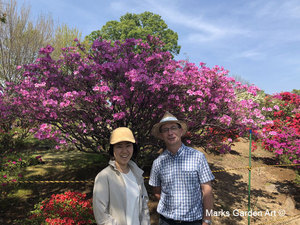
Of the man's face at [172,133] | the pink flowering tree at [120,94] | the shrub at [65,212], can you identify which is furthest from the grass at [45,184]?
the man's face at [172,133]

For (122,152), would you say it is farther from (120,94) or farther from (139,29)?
(139,29)

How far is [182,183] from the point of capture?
2070mm

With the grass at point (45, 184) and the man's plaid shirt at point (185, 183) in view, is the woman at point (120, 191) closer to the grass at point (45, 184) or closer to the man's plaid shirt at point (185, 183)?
the man's plaid shirt at point (185, 183)

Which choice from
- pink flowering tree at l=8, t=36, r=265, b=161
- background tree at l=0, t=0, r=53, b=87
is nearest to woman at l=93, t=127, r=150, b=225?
pink flowering tree at l=8, t=36, r=265, b=161

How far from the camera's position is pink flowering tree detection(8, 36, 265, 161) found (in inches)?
159

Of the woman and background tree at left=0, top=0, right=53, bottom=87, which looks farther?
background tree at left=0, top=0, right=53, bottom=87

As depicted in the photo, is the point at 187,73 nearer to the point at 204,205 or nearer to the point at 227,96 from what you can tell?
the point at 227,96

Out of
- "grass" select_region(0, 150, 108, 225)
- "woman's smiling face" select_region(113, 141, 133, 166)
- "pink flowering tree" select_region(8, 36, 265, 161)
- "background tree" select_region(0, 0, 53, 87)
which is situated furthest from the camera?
"background tree" select_region(0, 0, 53, 87)

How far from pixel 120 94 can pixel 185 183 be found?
102 inches

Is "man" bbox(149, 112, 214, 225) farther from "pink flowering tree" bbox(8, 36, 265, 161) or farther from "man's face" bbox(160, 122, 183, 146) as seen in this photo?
→ "pink flowering tree" bbox(8, 36, 265, 161)

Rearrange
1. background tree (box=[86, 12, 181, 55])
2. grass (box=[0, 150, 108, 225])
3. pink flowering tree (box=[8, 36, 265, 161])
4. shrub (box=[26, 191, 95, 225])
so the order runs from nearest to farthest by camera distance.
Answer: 1. shrub (box=[26, 191, 95, 225])
2. pink flowering tree (box=[8, 36, 265, 161])
3. grass (box=[0, 150, 108, 225])
4. background tree (box=[86, 12, 181, 55])

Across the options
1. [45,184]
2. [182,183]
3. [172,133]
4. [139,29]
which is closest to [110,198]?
[182,183]

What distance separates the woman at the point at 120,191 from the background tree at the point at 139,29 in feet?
85.8

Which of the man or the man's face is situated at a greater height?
the man's face
